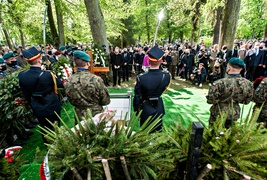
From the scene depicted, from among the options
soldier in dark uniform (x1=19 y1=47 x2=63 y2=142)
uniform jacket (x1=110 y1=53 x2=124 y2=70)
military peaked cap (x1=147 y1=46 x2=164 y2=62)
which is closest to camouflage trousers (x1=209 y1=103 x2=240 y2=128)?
military peaked cap (x1=147 y1=46 x2=164 y2=62)

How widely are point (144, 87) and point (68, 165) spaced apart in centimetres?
229

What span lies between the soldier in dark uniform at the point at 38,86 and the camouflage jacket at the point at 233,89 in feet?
9.89

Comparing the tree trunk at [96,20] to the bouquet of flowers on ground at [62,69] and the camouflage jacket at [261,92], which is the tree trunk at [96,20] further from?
the camouflage jacket at [261,92]

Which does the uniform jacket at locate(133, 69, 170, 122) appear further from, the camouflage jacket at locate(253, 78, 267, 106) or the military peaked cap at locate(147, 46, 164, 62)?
the camouflage jacket at locate(253, 78, 267, 106)

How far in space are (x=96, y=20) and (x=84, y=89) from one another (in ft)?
22.5

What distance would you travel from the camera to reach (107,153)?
3.85 feet

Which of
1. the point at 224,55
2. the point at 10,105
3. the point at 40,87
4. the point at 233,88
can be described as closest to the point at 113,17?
the point at 224,55

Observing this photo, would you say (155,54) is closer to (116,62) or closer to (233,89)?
(233,89)

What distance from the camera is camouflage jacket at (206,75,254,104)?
321 cm

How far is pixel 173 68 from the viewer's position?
1120 centimetres

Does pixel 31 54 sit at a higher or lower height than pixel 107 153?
higher

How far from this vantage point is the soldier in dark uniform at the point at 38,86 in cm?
328

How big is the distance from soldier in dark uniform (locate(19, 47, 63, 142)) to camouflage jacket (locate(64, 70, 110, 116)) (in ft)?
1.64

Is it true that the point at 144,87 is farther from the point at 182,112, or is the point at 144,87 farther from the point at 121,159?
the point at 182,112
